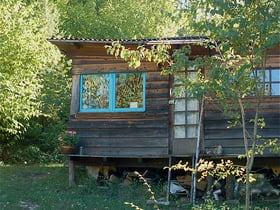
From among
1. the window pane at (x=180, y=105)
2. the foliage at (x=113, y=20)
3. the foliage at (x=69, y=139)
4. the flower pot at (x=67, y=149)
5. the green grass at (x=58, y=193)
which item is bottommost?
the green grass at (x=58, y=193)

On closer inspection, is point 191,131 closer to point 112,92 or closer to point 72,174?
point 112,92

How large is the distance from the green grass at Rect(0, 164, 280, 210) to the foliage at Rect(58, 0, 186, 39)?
1139cm

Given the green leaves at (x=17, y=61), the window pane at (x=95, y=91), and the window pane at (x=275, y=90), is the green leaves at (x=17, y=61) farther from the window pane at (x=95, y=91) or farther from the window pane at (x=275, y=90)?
the window pane at (x=275, y=90)

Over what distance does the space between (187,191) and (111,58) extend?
12.0ft

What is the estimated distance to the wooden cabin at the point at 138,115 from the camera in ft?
33.6

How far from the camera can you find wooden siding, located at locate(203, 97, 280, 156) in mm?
10055

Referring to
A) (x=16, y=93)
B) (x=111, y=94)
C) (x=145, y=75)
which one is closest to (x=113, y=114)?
(x=111, y=94)

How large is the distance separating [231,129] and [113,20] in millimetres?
14002

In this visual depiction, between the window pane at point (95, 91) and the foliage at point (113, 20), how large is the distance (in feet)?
35.0

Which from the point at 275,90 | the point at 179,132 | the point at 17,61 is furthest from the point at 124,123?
the point at 17,61

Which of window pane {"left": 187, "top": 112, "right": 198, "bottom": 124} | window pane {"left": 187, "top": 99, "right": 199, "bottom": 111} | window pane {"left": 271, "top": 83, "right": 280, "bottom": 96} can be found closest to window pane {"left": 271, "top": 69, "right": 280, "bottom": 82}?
window pane {"left": 271, "top": 83, "right": 280, "bottom": 96}

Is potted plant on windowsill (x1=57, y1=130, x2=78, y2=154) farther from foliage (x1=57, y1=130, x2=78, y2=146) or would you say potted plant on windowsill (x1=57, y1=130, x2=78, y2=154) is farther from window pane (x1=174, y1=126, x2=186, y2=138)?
window pane (x1=174, y1=126, x2=186, y2=138)

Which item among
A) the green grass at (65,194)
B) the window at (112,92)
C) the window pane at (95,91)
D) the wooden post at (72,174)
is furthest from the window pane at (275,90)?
the wooden post at (72,174)

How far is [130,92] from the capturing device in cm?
1102
